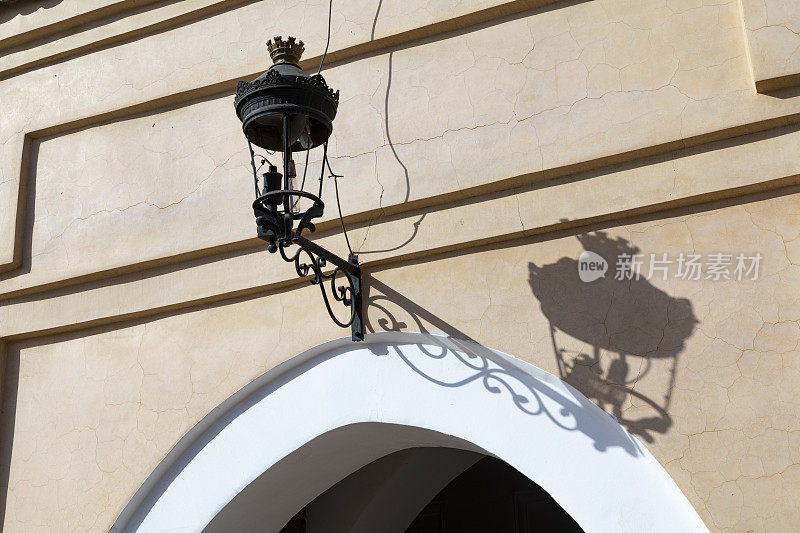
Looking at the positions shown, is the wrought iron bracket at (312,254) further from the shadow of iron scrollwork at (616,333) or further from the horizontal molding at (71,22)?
the horizontal molding at (71,22)

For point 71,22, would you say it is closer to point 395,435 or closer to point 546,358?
point 395,435

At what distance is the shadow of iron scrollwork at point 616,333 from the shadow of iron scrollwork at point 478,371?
6 cm

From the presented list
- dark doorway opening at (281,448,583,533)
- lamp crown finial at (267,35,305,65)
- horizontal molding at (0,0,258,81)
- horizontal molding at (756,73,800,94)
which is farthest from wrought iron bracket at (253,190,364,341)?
dark doorway opening at (281,448,583,533)

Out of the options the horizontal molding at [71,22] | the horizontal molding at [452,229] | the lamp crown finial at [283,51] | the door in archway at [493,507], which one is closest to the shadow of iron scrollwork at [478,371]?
the horizontal molding at [452,229]

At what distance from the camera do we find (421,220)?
3068mm

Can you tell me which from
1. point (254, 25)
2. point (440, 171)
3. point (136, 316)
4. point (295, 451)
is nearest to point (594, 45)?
point (440, 171)

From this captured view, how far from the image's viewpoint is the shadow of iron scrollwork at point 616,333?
2.59m

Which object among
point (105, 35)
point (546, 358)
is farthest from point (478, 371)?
point (105, 35)

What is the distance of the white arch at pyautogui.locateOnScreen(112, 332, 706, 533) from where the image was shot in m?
2.53

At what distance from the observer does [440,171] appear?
307 cm

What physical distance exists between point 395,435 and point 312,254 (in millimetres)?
729

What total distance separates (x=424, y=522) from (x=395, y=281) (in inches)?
107

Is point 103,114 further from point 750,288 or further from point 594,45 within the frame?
point 750,288

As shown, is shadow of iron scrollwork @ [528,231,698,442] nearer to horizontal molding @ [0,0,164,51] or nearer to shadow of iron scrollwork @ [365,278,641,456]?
shadow of iron scrollwork @ [365,278,641,456]
